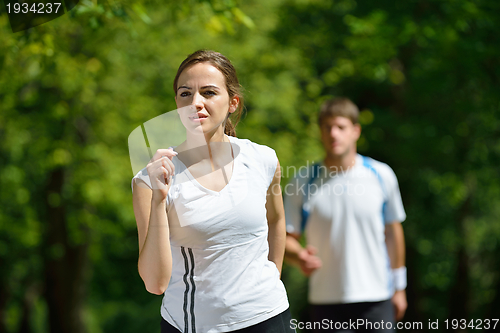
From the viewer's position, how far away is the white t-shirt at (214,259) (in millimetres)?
1774

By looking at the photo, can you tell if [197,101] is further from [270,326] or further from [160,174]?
[270,326]

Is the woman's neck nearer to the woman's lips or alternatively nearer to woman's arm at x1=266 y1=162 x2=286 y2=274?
the woman's lips

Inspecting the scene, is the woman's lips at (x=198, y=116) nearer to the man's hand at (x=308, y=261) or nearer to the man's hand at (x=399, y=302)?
the man's hand at (x=308, y=261)

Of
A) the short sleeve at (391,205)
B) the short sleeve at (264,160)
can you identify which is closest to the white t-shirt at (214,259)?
the short sleeve at (264,160)

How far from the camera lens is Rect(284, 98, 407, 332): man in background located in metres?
3.27

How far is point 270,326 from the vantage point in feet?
6.20

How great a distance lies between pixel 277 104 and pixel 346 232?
5.49 metres

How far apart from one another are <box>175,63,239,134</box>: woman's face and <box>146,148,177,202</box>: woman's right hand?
222 mm

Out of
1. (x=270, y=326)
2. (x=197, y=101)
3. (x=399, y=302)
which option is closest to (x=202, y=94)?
(x=197, y=101)

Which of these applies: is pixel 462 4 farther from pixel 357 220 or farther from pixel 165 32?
pixel 165 32

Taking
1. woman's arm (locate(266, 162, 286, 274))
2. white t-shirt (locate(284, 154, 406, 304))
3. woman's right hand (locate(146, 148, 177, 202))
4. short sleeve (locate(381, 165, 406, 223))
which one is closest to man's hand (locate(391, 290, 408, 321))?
white t-shirt (locate(284, 154, 406, 304))

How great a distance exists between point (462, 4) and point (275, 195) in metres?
4.44

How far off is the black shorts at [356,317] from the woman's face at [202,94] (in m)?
1.83

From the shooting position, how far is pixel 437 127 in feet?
24.7
